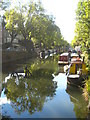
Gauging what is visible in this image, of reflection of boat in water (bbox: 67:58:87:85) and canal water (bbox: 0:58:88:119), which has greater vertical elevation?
reflection of boat in water (bbox: 67:58:87:85)

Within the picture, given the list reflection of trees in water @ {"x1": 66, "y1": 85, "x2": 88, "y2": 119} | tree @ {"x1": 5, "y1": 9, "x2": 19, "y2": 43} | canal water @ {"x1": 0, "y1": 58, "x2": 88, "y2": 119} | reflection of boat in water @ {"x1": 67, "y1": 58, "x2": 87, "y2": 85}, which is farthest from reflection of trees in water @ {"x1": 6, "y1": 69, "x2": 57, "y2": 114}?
tree @ {"x1": 5, "y1": 9, "x2": 19, "y2": 43}

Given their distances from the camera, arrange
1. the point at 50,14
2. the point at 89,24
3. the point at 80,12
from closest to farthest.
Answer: the point at 89,24
the point at 80,12
the point at 50,14

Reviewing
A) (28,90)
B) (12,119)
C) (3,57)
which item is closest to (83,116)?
(12,119)

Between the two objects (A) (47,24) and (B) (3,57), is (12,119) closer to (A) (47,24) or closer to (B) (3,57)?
(B) (3,57)

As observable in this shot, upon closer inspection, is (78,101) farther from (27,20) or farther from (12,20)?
(27,20)

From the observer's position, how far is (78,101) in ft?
40.1

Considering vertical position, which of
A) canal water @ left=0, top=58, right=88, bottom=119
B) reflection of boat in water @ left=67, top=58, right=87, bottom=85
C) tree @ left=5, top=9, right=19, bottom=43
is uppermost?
tree @ left=5, top=9, right=19, bottom=43

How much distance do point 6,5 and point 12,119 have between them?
86.8 feet

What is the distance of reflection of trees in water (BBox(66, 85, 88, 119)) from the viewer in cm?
997

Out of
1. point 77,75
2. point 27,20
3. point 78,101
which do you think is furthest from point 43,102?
point 27,20

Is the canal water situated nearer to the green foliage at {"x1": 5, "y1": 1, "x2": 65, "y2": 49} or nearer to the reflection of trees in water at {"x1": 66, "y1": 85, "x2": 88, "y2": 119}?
the reflection of trees in water at {"x1": 66, "y1": 85, "x2": 88, "y2": 119}

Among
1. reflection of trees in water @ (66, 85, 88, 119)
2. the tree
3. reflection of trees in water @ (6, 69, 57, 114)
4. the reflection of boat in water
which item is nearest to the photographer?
reflection of trees in water @ (66, 85, 88, 119)

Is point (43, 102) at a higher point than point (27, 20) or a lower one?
lower

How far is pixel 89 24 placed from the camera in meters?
13.7
